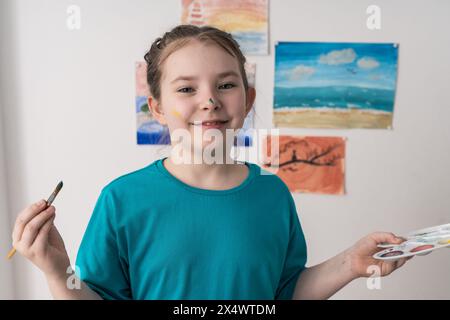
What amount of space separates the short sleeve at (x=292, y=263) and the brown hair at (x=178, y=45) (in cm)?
27

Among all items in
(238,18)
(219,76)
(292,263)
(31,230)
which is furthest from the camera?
(238,18)

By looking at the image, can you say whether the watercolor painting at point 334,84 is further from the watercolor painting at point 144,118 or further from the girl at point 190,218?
the girl at point 190,218

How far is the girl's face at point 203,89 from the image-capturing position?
0.68 meters

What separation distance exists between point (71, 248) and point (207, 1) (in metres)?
0.92

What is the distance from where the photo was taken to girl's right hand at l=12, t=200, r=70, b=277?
0.59 m

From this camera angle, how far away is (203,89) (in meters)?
0.67

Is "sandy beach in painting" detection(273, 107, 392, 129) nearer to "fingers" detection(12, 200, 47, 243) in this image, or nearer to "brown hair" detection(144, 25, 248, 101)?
"brown hair" detection(144, 25, 248, 101)

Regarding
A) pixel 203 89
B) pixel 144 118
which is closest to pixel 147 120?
pixel 144 118

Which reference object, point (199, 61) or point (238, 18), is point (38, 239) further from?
point (238, 18)

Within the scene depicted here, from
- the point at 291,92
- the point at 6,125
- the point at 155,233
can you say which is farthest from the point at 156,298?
the point at 6,125

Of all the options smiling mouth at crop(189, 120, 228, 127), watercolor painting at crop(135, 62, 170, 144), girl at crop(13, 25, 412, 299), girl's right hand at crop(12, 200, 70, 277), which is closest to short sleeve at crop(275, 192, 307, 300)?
girl at crop(13, 25, 412, 299)

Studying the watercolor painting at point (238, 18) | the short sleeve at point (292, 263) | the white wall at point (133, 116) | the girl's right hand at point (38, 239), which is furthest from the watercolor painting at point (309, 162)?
the girl's right hand at point (38, 239)

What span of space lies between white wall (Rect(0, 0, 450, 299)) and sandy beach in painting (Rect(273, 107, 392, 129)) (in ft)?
0.08

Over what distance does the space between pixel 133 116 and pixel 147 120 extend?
48 mm
